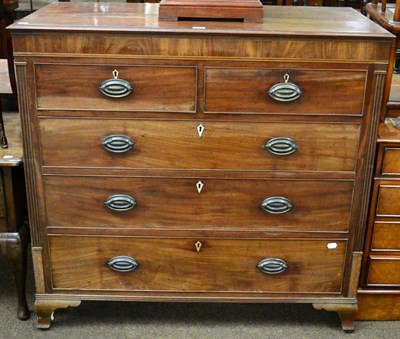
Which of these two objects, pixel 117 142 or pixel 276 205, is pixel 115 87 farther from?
pixel 276 205

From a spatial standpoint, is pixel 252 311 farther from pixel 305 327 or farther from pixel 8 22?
pixel 8 22

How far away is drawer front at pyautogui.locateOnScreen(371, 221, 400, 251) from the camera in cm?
204

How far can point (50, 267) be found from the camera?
80.1 inches

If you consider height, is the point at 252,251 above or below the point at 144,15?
below

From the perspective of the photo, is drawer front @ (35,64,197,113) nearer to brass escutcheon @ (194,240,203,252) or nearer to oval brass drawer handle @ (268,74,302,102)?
oval brass drawer handle @ (268,74,302,102)

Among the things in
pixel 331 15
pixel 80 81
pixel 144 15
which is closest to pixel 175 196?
pixel 80 81

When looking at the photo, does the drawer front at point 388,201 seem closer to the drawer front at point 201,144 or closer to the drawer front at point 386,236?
the drawer front at point 386,236

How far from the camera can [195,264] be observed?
6.70 ft

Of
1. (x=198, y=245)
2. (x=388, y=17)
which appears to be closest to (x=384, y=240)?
(x=198, y=245)

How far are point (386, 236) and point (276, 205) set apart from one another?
0.43m

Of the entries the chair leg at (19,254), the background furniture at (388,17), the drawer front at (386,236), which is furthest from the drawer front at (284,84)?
the chair leg at (19,254)

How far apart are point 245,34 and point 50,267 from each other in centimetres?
102

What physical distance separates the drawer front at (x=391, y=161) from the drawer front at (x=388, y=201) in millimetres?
48

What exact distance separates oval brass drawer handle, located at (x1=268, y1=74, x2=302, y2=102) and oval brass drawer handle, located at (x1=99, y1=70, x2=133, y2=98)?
0.43 m
